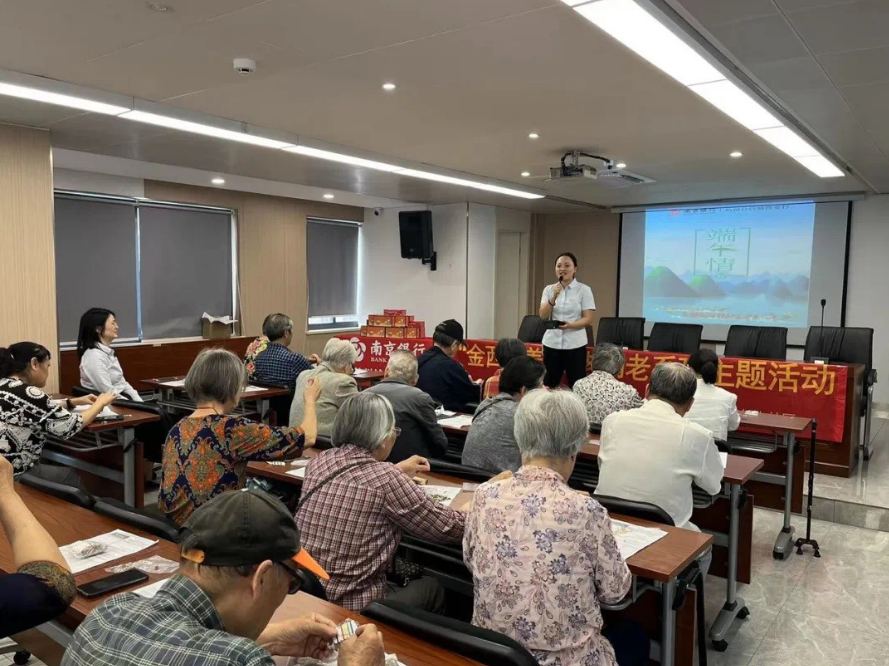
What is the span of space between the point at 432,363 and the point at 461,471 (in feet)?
5.74

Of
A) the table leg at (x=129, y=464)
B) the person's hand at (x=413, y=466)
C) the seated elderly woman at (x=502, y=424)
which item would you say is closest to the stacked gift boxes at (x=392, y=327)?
the table leg at (x=129, y=464)

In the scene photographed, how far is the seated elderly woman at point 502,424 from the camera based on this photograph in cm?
280

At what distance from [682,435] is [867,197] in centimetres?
703

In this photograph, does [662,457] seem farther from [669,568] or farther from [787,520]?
[787,520]

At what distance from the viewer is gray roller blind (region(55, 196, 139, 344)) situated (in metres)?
6.81

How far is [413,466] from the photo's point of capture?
246 centimetres

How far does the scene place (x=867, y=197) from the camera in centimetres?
773

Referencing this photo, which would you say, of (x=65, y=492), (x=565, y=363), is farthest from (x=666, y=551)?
(x=565, y=363)

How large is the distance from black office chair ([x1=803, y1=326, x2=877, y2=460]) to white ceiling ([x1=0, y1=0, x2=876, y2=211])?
1.59 m

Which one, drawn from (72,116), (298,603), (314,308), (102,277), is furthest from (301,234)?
(298,603)

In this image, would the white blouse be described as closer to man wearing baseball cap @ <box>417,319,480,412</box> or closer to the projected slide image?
man wearing baseball cap @ <box>417,319,480,412</box>

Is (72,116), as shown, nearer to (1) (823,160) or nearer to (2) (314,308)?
(2) (314,308)

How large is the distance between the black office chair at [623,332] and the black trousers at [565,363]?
2.16m

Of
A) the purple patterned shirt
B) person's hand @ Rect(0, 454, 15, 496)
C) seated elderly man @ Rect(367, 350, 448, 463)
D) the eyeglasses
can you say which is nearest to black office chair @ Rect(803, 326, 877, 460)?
seated elderly man @ Rect(367, 350, 448, 463)
